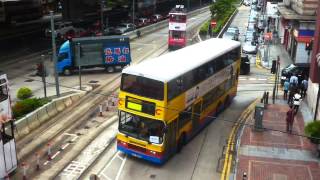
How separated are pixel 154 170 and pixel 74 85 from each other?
1549 centimetres

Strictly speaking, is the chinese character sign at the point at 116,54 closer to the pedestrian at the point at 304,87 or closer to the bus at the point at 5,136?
the pedestrian at the point at 304,87

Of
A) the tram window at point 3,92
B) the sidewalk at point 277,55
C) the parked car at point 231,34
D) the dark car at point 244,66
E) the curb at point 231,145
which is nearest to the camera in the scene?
the tram window at point 3,92

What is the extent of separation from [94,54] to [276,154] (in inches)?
780

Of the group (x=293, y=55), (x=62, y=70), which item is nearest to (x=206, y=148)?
(x=62, y=70)

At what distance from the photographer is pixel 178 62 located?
20.6 metres

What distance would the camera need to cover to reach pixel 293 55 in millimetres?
43000

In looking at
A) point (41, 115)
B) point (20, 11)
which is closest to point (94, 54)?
point (41, 115)

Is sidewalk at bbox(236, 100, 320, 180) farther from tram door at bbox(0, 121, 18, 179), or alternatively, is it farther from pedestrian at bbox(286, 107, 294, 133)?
tram door at bbox(0, 121, 18, 179)

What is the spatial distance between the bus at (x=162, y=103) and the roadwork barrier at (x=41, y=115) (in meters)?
5.90

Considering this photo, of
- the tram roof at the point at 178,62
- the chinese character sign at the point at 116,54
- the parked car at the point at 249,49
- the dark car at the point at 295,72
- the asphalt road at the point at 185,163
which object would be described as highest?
the tram roof at the point at 178,62

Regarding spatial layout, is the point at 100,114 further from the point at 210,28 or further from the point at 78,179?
the point at 210,28

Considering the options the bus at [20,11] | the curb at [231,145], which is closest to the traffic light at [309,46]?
the curb at [231,145]

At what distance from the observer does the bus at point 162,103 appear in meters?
18.1

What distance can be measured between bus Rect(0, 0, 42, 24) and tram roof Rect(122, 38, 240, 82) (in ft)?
139
